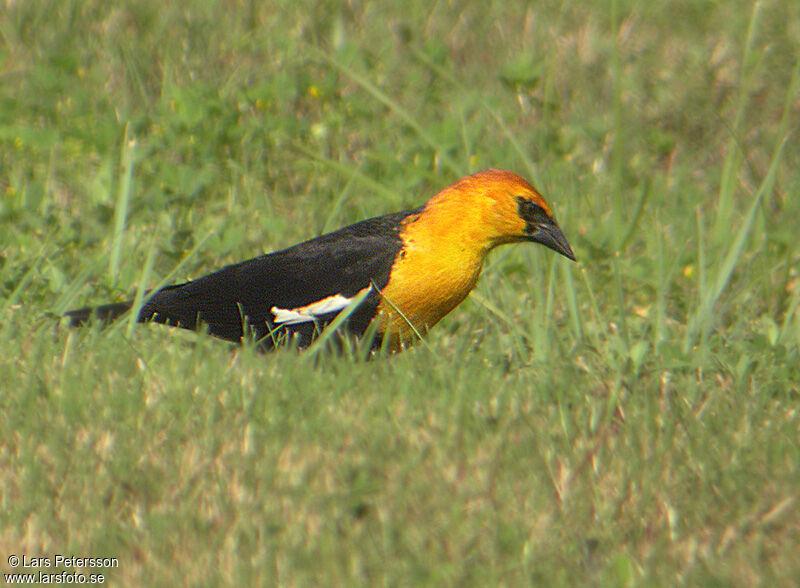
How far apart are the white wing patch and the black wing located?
0.01 m

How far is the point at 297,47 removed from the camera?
243 inches

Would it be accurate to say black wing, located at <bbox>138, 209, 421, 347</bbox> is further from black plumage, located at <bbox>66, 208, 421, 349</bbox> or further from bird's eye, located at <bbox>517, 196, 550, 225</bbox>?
bird's eye, located at <bbox>517, 196, 550, 225</bbox>

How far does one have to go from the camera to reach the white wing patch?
147 inches

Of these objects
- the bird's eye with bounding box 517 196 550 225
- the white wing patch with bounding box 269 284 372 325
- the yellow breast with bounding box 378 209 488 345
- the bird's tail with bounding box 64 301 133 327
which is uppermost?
the bird's eye with bounding box 517 196 550 225

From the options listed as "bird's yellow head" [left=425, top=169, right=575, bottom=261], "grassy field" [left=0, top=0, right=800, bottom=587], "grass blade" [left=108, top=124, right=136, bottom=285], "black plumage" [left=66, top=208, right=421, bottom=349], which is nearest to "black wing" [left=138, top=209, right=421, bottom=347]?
"black plumage" [left=66, top=208, right=421, bottom=349]

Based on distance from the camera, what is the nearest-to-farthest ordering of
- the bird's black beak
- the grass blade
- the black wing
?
1. the black wing
2. the bird's black beak
3. the grass blade

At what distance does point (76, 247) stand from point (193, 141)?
115 centimetres

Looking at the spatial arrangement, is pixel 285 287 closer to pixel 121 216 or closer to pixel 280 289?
pixel 280 289

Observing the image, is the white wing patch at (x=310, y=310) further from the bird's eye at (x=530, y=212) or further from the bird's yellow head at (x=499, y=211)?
the bird's eye at (x=530, y=212)

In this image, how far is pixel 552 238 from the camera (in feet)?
12.6

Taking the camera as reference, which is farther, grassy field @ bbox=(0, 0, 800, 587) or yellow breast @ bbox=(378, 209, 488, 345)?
yellow breast @ bbox=(378, 209, 488, 345)

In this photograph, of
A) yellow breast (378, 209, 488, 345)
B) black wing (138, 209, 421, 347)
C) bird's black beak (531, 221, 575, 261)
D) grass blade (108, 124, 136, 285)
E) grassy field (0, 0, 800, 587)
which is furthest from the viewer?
grass blade (108, 124, 136, 285)

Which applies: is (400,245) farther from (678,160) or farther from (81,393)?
(678,160)

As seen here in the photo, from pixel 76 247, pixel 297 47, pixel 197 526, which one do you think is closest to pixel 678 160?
pixel 297 47
